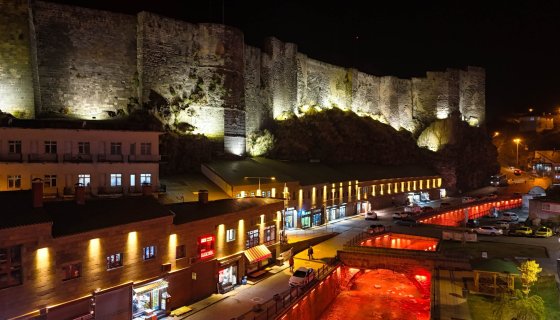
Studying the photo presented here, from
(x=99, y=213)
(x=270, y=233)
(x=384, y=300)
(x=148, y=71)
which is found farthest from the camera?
(x=148, y=71)

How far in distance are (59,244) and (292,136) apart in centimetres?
3801

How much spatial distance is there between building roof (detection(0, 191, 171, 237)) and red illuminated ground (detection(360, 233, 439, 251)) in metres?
20.0

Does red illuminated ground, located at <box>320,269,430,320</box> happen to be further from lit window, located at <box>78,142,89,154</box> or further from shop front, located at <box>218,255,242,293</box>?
lit window, located at <box>78,142,89,154</box>

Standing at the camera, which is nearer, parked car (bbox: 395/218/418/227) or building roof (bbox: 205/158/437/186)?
building roof (bbox: 205/158/437/186)

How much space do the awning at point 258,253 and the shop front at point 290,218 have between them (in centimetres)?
991

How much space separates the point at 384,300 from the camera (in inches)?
1280

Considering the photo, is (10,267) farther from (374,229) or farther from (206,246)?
(374,229)

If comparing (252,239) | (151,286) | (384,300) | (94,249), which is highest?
(94,249)

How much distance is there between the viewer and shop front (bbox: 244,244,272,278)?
28542 millimetres

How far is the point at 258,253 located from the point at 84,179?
40.8ft

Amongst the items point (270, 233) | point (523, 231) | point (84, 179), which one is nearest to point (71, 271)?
point (84, 179)

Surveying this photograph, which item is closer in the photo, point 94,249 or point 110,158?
point 94,249

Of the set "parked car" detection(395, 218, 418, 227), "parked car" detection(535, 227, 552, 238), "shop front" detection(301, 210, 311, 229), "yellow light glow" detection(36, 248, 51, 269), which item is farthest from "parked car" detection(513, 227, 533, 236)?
"yellow light glow" detection(36, 248, 51, 269)

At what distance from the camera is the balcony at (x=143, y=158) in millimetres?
29812
